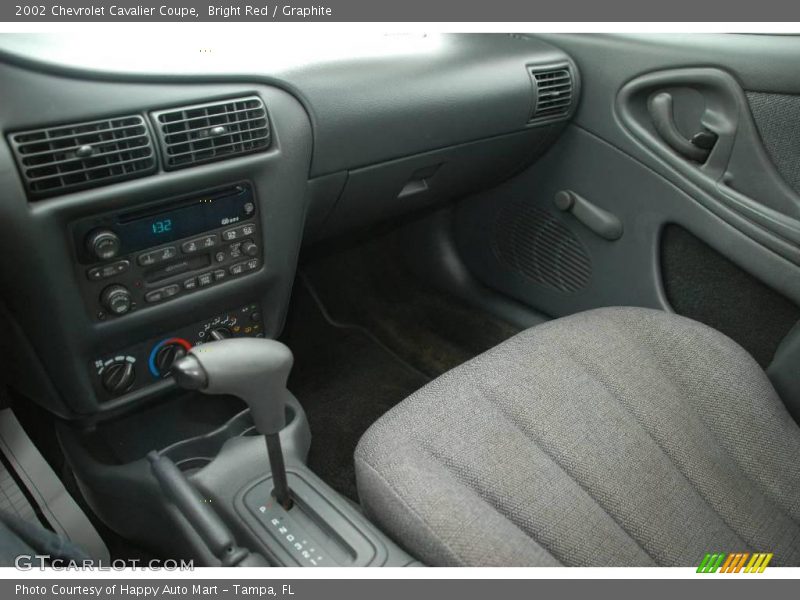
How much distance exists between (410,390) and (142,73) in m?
1.04

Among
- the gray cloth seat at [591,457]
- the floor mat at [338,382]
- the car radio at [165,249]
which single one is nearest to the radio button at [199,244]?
the car radio at [165,249]

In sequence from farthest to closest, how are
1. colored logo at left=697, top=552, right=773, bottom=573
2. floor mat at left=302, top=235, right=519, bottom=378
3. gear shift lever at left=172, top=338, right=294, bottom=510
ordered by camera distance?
floor mat at left=302, top=235, right=519, bottom=378 < colored logo at left=697, top=552, right=773, bottom=573 < gear shift lever at left=172, top=338, right=294, bottom=510

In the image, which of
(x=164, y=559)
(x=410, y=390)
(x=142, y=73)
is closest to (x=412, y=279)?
(x=410, y=390)

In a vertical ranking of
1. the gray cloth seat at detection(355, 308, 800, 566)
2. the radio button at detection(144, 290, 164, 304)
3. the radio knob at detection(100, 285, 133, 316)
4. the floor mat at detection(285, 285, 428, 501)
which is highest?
the radio knob at detection(100, 285, 133, 316)

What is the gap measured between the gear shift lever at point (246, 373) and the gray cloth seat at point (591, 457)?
0.16 m

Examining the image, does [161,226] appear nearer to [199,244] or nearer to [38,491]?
[199,244]

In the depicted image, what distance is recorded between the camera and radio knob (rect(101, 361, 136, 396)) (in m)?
1.03

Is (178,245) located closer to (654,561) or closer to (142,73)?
(142,73)

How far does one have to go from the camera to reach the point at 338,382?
1.71 meters

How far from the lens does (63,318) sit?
922mm

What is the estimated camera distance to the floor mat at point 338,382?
151 centimetres

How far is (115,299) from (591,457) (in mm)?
685

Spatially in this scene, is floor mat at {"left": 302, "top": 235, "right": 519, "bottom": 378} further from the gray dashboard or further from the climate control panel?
the climate control panel

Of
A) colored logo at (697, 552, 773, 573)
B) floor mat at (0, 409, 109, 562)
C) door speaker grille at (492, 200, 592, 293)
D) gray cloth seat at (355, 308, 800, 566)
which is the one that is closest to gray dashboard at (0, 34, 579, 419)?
floor mat at (0, 409, 109, 562)
